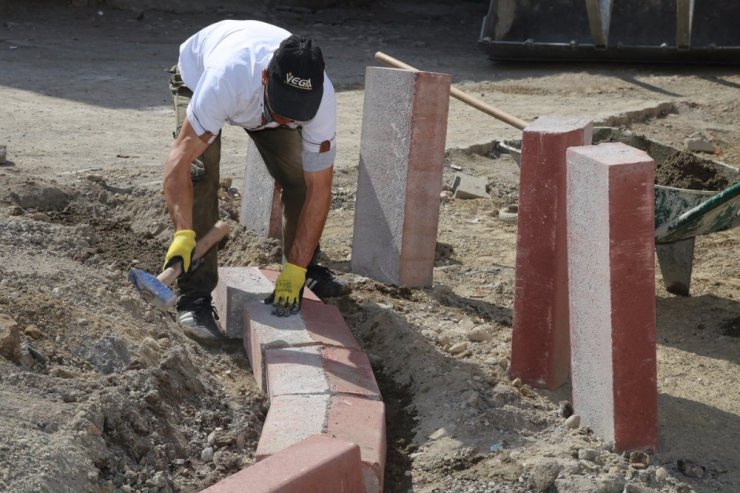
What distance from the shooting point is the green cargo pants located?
207 inches

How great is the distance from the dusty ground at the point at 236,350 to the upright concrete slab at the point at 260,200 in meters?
0.11

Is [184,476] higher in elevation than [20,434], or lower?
lower

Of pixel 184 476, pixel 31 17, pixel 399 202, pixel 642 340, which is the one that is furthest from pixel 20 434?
pixel 31 17

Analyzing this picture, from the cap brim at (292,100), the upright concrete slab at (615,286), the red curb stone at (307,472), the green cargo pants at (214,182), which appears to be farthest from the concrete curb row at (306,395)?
the cap brim at (292,100)

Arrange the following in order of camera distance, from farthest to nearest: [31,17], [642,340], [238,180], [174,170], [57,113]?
[31,17] < [57,113] < [238,180] < [174,170] < [642,340]

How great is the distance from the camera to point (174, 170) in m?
4.70

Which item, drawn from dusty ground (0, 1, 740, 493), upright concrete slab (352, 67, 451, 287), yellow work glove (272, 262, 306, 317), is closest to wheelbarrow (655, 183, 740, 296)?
dusty ground (0, 1, 740, 493)

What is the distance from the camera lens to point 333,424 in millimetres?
4168

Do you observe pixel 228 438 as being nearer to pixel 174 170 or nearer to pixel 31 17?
pixel 174 170

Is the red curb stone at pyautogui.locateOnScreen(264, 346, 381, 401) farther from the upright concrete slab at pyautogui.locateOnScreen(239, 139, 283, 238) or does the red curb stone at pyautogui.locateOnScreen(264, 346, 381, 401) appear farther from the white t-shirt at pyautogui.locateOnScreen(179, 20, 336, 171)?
the upright concrete slab at pyautogui.locateOnScreen(239, 139, 283, 238)

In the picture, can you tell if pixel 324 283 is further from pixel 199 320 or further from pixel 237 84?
pixel 237 84

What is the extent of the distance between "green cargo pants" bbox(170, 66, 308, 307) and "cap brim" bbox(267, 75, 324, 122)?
0.61 metres

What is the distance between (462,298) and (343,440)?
2.14 meters

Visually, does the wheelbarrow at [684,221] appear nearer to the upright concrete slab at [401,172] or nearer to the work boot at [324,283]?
the upright concrete slab at [401,172]
